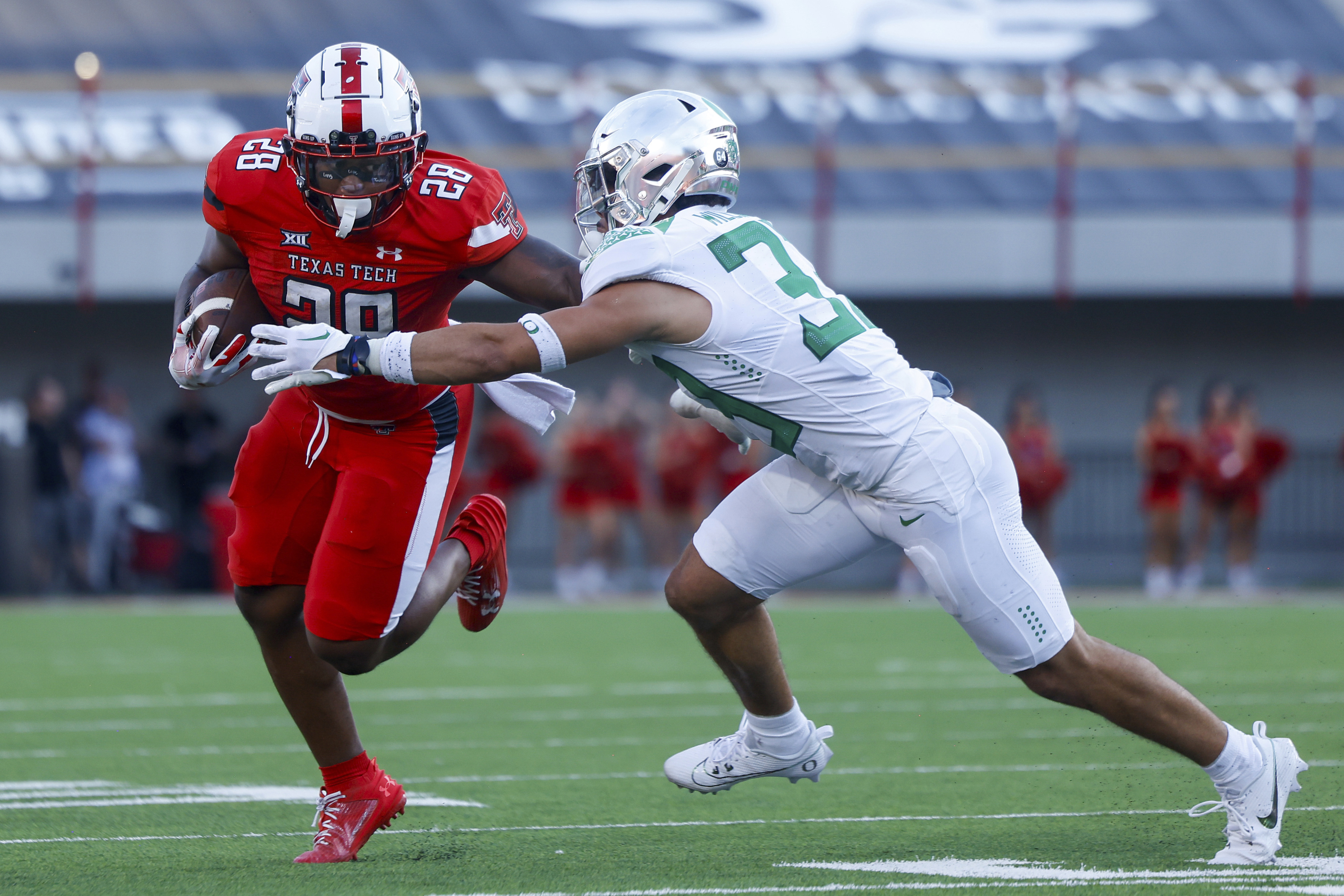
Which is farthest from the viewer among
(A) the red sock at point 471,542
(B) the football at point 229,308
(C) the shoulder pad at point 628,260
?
(A) the red sock at point 471,542

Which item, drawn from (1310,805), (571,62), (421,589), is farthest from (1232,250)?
(421,589)

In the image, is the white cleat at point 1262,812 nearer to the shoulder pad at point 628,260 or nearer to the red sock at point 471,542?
the shoulder pad at point 628,260

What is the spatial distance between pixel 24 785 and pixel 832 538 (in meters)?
2.64

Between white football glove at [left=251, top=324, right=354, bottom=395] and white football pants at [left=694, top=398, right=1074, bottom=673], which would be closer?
white football glove at [left=251, top=324, right=354, bottom=395]

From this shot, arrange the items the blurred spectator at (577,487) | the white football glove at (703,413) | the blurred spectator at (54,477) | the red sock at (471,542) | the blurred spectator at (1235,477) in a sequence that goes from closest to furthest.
Answer: the white football glove at (703,413) < the red sock at (471,542) < the blurred spectator at (54,477) < the blurred spectator at (577,487) < the blurred spectator at (1235,477)

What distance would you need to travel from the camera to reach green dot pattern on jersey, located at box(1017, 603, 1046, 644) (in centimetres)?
370

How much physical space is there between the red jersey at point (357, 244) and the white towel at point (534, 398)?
1.05ft

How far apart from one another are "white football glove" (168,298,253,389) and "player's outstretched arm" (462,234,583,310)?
53cm

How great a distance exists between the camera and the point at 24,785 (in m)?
5.17

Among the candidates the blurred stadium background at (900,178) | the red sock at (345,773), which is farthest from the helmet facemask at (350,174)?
the blurred stadium background at (900,178)

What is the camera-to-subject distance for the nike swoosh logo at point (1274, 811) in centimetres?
377

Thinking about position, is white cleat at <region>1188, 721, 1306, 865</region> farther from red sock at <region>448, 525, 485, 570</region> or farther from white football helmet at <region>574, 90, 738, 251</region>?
red sock at <region>448, 525, 485, 570</region>

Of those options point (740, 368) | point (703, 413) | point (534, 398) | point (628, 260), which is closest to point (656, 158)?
point (628, 260)

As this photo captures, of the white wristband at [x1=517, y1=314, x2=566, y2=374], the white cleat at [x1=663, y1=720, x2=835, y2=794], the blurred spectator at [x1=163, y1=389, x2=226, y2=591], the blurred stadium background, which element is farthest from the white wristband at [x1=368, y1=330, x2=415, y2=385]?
the blurred stadium background
